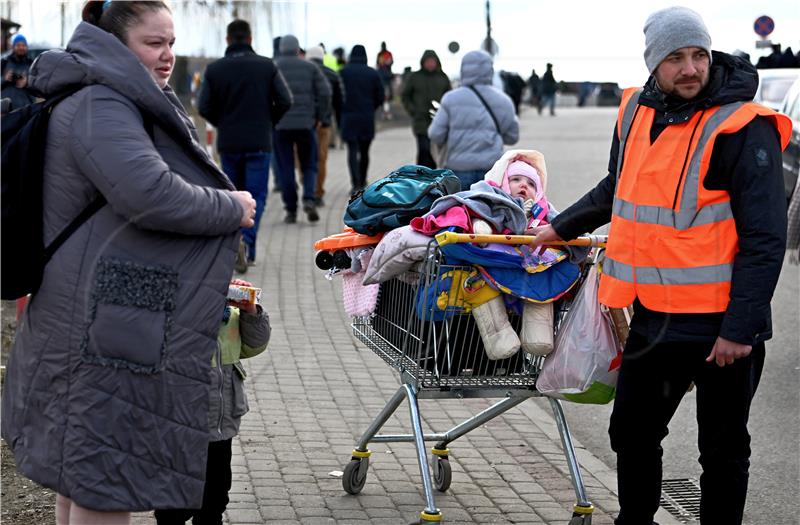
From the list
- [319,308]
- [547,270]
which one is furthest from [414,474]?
[319,308]

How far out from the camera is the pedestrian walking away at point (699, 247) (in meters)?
4.19

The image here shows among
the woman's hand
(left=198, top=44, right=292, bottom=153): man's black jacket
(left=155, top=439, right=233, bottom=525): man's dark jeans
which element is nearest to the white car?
(left=198, top=44, right=292, bottom=153): man's black jacket

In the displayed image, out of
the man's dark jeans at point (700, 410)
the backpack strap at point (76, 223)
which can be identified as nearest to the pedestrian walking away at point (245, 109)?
the man's dark jeans at point (700, 410)

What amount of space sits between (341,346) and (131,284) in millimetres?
5547

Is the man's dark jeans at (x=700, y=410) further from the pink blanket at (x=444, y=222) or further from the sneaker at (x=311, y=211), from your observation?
the sneaker at (x=311, y=211)

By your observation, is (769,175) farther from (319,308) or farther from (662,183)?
(319,308)

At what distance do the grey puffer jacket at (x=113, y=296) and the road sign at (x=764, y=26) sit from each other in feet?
97.2

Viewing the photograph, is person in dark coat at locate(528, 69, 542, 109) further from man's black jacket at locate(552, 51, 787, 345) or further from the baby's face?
man's black jacket at locate(552, 51, 787, 345)

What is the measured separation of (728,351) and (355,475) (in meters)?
2.03

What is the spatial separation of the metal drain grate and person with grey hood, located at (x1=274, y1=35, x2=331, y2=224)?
900cm

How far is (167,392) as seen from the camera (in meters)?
3.60

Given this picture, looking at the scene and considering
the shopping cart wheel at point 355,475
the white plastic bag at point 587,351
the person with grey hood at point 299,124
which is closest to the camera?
the white plastic bag at point 587,351

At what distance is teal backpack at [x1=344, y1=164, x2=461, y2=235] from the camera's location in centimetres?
511

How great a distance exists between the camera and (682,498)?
5.98 meters
